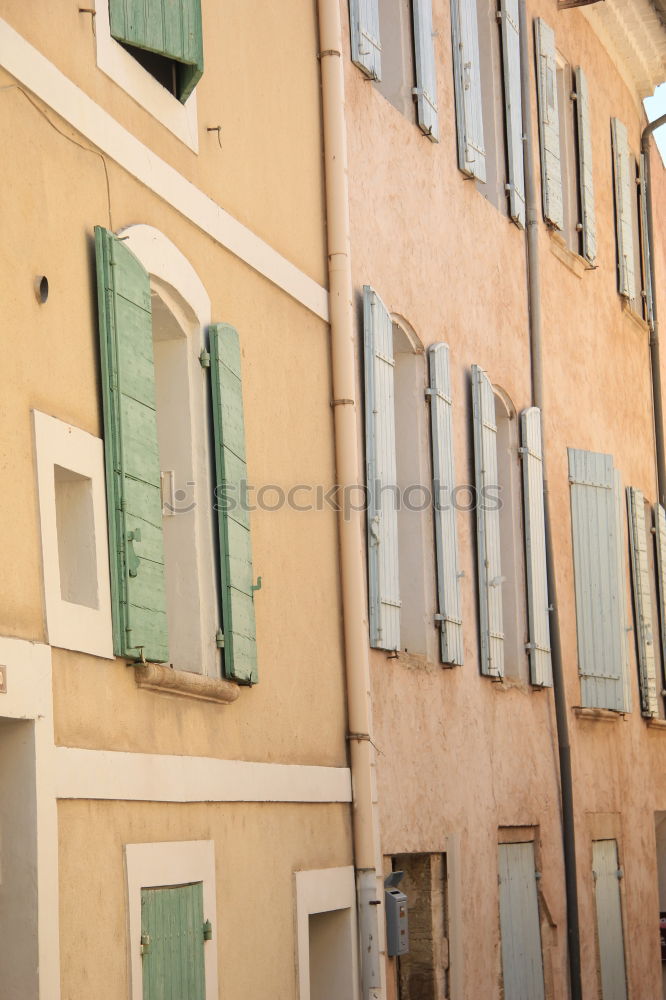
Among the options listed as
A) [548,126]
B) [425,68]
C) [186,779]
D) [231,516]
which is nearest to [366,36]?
[425,68]

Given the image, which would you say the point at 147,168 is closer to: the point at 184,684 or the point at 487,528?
the point at 184,684

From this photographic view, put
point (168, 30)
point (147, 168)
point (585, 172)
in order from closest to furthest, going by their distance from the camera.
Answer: point (147, 168), point (168, 30), point (585, 172)

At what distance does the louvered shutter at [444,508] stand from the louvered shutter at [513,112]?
2.28 metres

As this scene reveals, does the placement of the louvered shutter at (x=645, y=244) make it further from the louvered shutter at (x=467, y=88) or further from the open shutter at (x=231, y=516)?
the open shutter at (x=231, y=516)

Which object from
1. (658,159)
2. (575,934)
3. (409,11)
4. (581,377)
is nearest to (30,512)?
(409,11)

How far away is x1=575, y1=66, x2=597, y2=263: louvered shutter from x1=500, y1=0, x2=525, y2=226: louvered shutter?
5.08 feet

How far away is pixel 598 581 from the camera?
42.0 ft

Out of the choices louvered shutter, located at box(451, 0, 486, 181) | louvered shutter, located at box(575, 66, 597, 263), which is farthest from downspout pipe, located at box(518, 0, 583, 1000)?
louvered shutter, located at box(575, 66, 597, 263)

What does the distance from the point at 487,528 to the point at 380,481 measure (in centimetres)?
179

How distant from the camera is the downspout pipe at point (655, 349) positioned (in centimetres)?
1524

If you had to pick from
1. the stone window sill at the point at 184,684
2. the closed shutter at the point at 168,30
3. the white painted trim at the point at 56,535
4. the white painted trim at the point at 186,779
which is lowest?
the white painted trim at the point at 186,779

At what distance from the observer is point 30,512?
5699 mm

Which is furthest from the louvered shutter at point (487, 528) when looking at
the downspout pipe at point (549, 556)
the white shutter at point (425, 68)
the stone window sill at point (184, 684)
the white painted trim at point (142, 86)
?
the white painted trim at point (142, 86)

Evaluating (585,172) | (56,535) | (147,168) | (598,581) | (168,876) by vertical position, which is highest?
(585,172)
